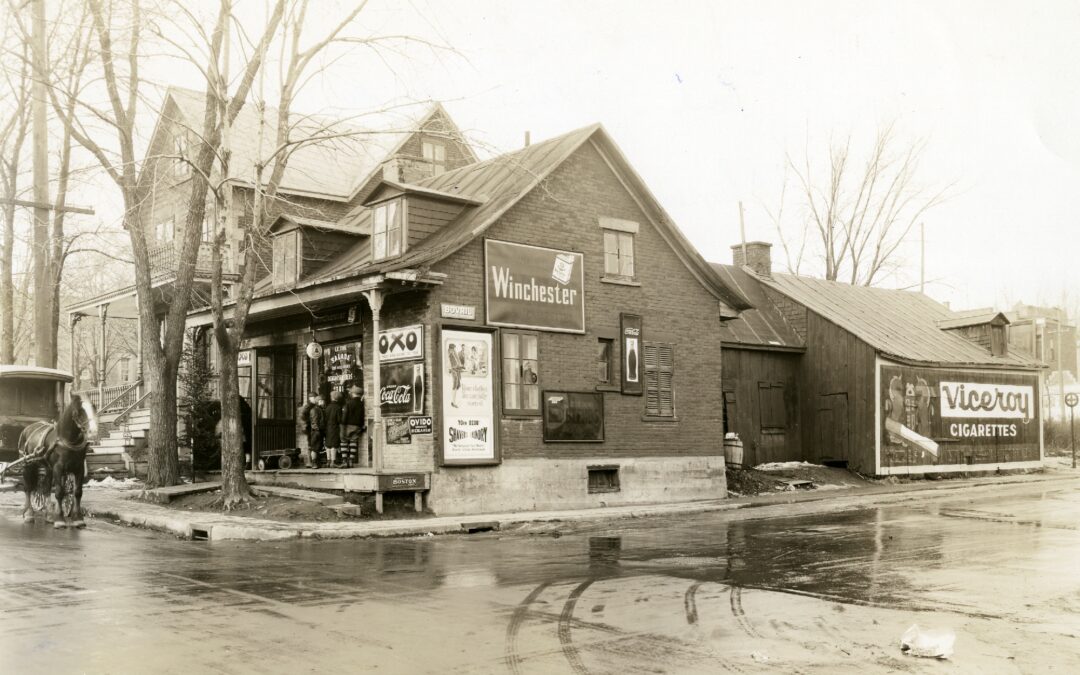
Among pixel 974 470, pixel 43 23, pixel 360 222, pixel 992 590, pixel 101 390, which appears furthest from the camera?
pixel 974 470

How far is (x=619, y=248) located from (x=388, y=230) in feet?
17.5

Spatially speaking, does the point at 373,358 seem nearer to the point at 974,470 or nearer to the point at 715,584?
the point at 715,584

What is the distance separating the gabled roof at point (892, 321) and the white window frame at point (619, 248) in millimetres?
9853

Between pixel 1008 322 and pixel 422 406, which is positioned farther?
pixel 1008 322

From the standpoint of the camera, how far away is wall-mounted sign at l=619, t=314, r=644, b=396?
22.5 meters

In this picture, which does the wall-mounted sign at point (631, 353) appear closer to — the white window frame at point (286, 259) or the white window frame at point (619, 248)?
the white window frame at point (619, 248)

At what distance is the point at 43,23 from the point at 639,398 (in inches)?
588

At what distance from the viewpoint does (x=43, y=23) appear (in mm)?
21531

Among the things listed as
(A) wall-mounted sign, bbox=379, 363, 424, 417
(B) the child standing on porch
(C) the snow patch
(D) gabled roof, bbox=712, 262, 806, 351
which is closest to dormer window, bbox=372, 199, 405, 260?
(A) wall-mounted sign, bbox=379, 363, 424, 417

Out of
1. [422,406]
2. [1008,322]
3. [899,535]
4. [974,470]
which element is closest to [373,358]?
[422,406]

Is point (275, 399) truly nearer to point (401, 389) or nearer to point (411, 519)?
point (401, 389)

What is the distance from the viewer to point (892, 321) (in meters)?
34.2

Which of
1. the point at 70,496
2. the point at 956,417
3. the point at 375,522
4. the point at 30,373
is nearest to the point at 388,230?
the point at 375,522

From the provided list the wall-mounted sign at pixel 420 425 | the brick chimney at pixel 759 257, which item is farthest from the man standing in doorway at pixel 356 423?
the brick chimney at pixel 759 257
